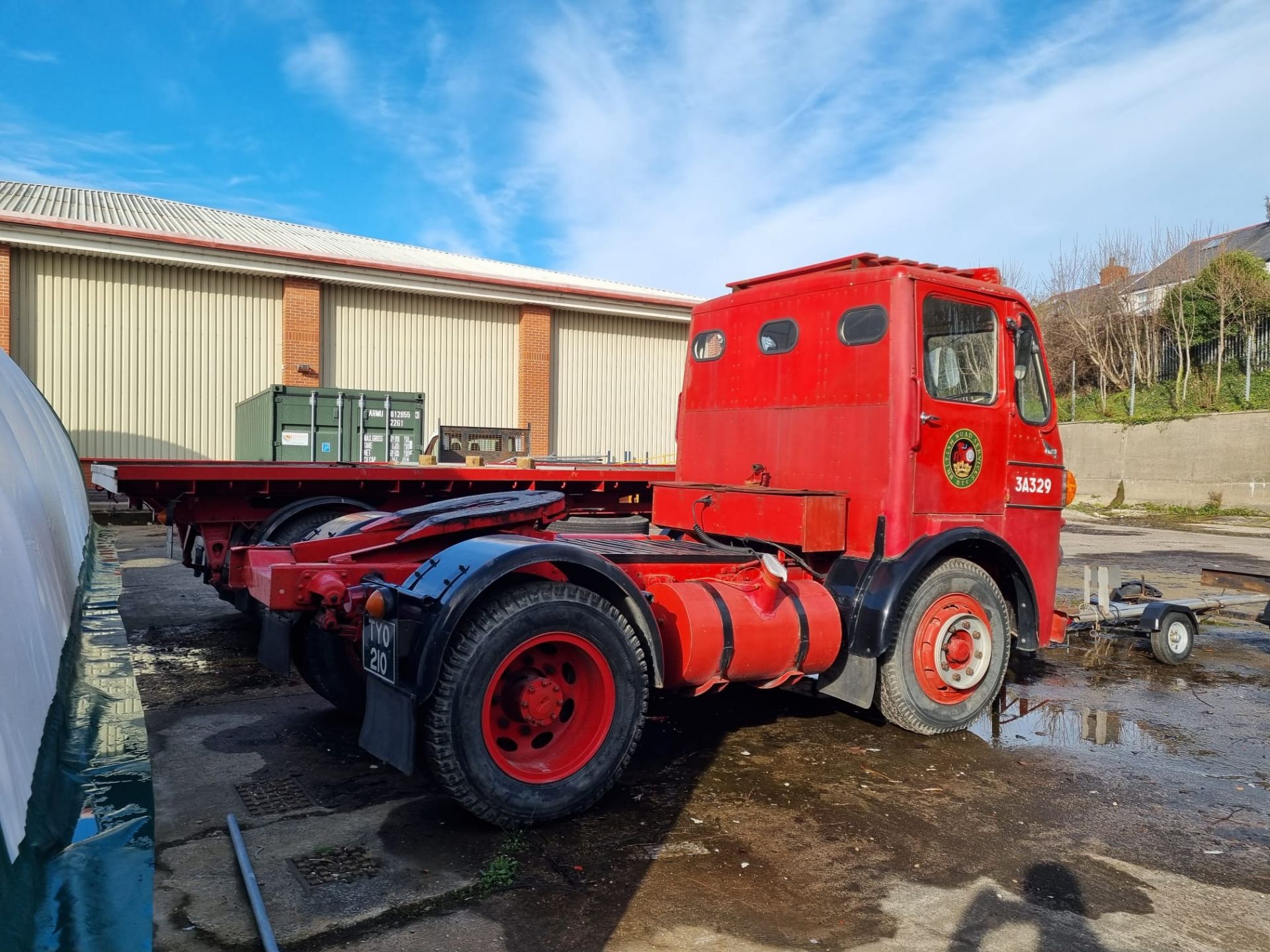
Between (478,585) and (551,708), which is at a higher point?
(478,585)

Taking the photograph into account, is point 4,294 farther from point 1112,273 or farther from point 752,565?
point 1112,273

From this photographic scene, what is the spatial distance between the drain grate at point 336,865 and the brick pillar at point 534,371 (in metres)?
17.5

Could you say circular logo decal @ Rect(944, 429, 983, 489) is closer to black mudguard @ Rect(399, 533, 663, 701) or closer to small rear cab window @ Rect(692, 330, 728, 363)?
small rear cab window @ Rect(692, 330, 728, 363)

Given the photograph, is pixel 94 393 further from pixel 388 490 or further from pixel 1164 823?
pixel 1164 823

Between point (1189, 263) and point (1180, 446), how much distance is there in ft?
24.8

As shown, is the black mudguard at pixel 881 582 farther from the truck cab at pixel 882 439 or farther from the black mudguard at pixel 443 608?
the black mudguard at pixel 443 608

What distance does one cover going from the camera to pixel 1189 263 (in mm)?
28484

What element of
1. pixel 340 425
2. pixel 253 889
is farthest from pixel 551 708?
pixel 340 425

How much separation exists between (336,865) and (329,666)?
179 cm

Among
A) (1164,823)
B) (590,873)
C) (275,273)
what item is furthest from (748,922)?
(275,273)

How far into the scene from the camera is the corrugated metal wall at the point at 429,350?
63.0 feet

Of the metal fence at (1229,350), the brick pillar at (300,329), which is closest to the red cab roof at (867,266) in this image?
the brick pillar at (300,329)

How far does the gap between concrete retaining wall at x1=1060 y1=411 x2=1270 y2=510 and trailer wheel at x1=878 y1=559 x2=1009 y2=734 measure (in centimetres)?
2034

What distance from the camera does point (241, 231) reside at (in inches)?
843
